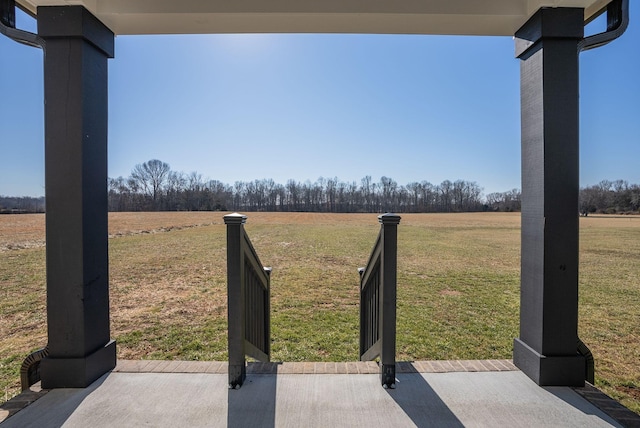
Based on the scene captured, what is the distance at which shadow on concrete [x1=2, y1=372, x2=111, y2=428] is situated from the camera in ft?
6.54

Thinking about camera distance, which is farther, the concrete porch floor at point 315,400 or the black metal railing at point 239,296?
the black metal railing at point 239,296

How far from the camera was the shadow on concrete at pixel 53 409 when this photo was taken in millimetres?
1994

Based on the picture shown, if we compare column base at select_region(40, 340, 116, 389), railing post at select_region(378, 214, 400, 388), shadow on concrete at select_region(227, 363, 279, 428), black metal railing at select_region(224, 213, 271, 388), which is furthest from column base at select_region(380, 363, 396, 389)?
column base at select_region(40, 340, 116, 389)

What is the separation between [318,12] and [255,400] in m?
2.96

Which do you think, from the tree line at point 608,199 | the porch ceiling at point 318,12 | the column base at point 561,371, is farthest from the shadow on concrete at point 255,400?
the tree line at point 608,199

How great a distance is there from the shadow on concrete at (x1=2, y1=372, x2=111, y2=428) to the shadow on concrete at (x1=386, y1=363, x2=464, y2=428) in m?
2.16

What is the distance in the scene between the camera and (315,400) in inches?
88.3

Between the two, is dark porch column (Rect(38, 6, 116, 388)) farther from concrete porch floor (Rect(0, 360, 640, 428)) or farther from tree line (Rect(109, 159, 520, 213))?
tree line (Rect(109, 159, 520, 213))

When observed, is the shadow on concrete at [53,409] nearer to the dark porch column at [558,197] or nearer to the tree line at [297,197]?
the dark porch column at [558,197]

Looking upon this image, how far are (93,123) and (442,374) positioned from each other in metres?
3.40

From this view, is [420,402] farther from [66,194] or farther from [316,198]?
[316,198]

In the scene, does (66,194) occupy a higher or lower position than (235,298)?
higher

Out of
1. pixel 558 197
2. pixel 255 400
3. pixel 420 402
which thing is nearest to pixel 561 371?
pixel 420 402

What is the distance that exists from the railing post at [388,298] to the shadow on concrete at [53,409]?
213cm
